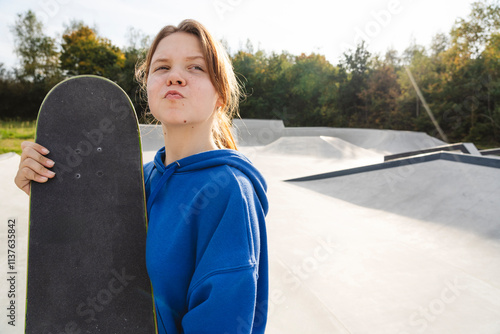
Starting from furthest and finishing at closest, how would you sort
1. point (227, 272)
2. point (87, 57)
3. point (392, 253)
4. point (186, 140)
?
point (87, 57), point (392, 253), point (186, 140), point (227, 272)

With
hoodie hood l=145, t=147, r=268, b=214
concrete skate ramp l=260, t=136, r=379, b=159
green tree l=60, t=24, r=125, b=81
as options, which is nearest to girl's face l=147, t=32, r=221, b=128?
hoodie hood l=145, t=147, r=268, b=214

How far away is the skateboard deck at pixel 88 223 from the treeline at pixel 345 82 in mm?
24821

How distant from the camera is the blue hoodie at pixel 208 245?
854 millimetres

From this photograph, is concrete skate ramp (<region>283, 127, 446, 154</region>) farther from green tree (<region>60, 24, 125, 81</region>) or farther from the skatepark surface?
green tree (<region>60, 24, 125, 81</region>)

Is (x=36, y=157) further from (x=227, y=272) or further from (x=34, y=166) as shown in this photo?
(x=227, y=272)

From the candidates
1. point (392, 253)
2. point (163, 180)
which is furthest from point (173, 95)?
point (392, 253)

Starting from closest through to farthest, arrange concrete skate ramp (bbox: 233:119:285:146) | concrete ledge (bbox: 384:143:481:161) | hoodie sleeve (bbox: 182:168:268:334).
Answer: hoodie sleeve (bbox: 182:168:268:334) → concrete ledge (bbox: 384:143:481:161) → concrete skate ramp (bbox: 233:119:285:146)

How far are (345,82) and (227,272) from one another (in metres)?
32.4

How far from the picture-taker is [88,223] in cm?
115

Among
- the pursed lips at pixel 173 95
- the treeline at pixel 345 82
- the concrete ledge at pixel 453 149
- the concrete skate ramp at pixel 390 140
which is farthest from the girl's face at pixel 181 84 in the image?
the treeline at pixel 345 82

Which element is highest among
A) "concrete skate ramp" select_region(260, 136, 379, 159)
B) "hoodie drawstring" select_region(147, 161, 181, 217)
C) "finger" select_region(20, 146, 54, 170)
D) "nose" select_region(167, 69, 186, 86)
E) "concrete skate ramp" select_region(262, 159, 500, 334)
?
"nose" select_region(167, 69, 186, 86)

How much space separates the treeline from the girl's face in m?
25.0

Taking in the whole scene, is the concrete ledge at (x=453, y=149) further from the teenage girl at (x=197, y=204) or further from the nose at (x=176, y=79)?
the nose at (x=176, y=79)

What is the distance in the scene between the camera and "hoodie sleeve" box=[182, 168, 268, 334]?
85cm
